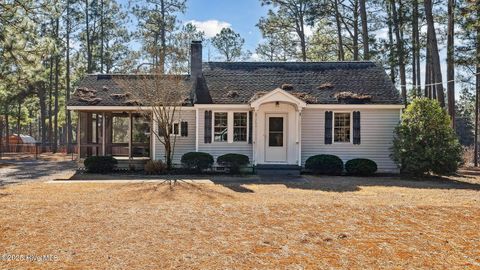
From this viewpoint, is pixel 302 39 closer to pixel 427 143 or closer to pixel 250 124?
pixel 250 124

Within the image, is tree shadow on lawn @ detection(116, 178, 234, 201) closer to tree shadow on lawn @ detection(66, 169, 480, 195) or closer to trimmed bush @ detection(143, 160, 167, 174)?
tree shadow on lawn @ detection(66, 169, 480, 195)

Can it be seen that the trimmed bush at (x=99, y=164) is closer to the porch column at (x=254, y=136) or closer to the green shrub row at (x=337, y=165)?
the porch column at (x=254, y=136)

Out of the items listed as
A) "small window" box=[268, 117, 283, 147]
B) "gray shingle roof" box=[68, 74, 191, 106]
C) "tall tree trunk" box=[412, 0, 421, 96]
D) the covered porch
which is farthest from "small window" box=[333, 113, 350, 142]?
"tall tree trunk" box=[412, 0, 421, 96]

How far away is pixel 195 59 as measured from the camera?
17672mm

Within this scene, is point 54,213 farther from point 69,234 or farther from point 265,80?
point 265,80

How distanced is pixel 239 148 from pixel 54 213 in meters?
9.22

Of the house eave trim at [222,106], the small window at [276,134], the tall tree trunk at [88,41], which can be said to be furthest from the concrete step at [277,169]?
the tall tree trunk at [88,41]

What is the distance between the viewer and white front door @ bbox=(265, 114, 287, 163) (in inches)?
607

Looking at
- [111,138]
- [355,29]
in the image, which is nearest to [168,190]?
[111,138]

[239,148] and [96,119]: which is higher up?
[96,119]

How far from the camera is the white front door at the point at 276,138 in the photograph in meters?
15.4

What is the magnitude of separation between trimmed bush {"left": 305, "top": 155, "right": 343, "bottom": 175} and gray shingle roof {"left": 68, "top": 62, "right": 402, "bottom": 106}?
7.68ft

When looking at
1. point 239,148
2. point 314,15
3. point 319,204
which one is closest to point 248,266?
point 319,204

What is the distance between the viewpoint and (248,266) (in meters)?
4.57
